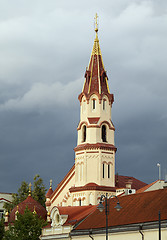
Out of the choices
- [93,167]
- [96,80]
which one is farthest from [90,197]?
[96,80]

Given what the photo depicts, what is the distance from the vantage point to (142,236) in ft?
184

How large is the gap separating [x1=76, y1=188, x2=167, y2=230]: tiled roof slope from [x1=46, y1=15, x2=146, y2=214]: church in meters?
18.0

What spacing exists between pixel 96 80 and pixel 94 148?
1128 centimetres

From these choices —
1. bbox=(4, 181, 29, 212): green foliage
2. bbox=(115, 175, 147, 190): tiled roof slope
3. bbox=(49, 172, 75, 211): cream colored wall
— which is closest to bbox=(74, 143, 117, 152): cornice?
bbox=(49, 172, 75, 211): cream colored wall

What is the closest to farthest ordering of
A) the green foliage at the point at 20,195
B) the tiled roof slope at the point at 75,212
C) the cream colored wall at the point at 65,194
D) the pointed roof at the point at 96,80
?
1. the tiled roof slope at the point at 75,212
2. the pointed roof at the point at 96,80
3. the cream colored wall at the point at 65,194
4. the green foliage at the point at 20,195

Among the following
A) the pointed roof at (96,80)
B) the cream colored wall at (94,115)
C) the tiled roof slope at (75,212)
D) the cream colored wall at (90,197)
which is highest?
the pointed roof at (96,80)

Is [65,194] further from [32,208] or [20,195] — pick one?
[20,195]

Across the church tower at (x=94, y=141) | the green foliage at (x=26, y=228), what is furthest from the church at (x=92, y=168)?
the green foliage at (x=26, y=228)

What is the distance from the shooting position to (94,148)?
87.7m

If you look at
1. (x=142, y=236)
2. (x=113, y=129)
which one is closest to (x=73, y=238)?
(x=142, y=236)

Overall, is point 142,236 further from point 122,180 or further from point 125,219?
point 122,180

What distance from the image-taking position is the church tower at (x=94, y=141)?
8712 cm

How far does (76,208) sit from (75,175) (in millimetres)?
14503

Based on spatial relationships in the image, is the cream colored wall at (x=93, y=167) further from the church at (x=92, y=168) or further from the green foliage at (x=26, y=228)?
the green foliage at (x=26, y=228)
